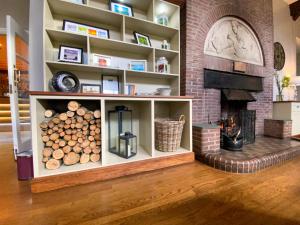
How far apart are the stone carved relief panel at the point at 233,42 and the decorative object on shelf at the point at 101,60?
1.61 metres

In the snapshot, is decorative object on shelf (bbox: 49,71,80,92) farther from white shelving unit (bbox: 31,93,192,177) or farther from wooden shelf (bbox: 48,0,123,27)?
wooden shelf (bbox: 48,0,123,27)

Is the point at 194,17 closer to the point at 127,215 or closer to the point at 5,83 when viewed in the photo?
the point at 127,215

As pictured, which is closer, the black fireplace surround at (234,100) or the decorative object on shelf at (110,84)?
the decorative object on shelf at (110,84)

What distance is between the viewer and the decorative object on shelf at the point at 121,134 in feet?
6.06

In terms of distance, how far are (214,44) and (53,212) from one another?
3.07m

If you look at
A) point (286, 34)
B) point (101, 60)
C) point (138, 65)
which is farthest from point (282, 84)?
point (101, 60)

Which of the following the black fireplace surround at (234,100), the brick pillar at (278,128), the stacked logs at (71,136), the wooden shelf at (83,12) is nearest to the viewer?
the stacked logs at (71,136)

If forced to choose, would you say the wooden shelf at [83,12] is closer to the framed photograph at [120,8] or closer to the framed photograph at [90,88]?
the framed photograph at [120,8]

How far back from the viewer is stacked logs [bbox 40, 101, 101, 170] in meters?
1.53

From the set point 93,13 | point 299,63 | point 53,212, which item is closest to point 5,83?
point 93,13

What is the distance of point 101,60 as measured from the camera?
6.61 ft

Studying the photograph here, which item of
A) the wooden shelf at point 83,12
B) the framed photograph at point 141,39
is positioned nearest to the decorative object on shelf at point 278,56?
the framed photograph at point 141,39

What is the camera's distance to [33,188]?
1347 mm

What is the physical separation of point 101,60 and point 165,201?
69.5 inches
